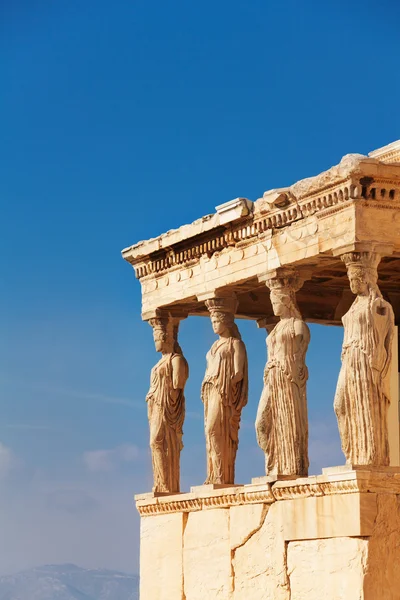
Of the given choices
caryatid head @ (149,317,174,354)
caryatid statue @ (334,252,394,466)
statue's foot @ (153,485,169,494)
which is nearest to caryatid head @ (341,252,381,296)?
caryatid statue @ (334,252,394,466)

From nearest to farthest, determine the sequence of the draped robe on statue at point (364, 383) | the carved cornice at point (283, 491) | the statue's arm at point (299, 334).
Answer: the carved cornice at point (283, 491), the draped robe on statue at point (364, 383), the statue's arm at point (299, 334)

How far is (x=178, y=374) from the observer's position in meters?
23.0

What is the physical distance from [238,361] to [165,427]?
179 cm

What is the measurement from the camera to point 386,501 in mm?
18953

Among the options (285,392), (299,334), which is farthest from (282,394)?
(299,334)

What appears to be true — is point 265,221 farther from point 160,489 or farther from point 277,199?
point 160,489

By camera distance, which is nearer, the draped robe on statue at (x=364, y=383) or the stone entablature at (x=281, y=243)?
the draped robe on statue at (x=364, y=383)

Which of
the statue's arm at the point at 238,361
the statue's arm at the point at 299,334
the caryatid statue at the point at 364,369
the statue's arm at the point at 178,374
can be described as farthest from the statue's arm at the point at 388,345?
the statue's arm at the point at 178,374

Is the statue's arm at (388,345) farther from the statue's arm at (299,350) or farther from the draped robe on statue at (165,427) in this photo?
the draped robe on statue at (165,427)

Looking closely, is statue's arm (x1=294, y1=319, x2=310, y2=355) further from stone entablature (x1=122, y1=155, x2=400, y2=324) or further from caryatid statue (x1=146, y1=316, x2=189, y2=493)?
caryatid statue (x1=146, y1=316, x2=189, y2=493)

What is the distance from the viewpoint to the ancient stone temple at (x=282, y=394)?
62.6ft

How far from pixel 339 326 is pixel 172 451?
9.00 feet

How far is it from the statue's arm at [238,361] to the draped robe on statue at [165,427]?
1.42 m

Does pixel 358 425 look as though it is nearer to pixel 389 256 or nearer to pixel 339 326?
pixel 389 256
